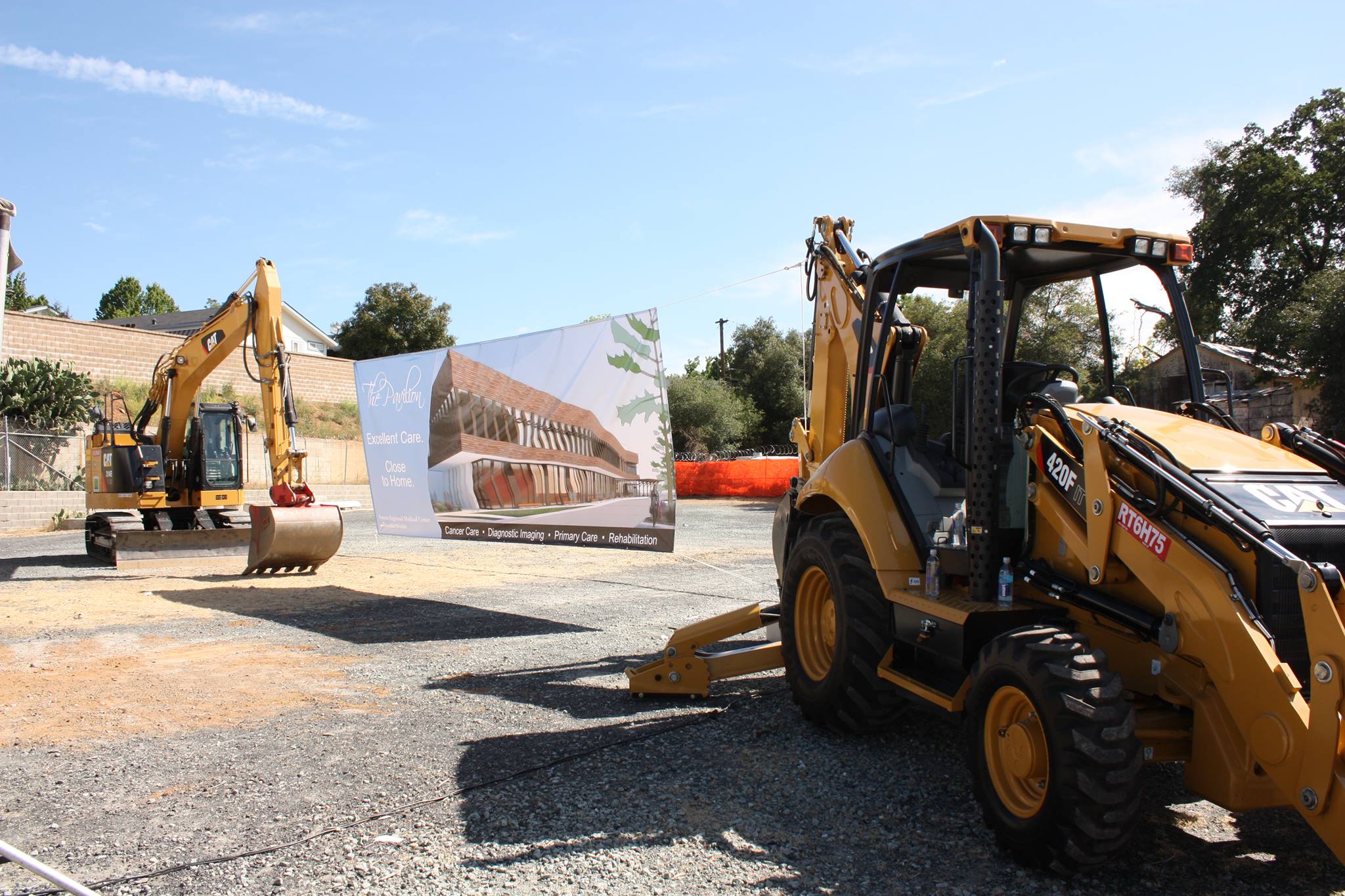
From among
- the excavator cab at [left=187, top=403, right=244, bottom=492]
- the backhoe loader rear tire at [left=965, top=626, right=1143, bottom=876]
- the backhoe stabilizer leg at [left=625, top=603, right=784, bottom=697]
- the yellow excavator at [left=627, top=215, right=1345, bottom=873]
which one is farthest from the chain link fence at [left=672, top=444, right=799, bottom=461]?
the backhoe loader rear tire at [left=965, top=626, right=1143, bottom=876]

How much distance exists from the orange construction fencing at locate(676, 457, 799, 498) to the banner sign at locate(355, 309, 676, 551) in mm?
20069

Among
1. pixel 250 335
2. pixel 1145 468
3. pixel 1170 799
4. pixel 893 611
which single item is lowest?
pixel 1170 799

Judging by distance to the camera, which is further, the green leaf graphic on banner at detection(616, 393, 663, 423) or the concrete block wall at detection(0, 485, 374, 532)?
the concrete block wall at detection(0, 485, 374, 532)

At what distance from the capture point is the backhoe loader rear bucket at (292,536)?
13.7 m

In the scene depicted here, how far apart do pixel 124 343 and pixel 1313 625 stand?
38.2 metres

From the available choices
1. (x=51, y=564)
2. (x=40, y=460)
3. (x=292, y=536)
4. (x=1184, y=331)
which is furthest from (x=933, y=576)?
(x=40, y=460)

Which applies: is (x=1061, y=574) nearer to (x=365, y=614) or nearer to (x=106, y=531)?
(x=365, y=614)

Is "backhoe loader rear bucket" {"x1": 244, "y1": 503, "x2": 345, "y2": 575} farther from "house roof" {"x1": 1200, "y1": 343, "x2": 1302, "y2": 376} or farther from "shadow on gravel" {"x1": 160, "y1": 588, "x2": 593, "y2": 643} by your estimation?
"house roof" {"x1": 1200, "y1": 343, "x2": 1302, "y2": 376}

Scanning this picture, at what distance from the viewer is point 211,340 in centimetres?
1575

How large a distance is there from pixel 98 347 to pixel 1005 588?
36579 millimetres

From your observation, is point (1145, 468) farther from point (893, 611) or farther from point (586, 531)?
point (586, 531)

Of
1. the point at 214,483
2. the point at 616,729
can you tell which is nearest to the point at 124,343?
the point at 214,483

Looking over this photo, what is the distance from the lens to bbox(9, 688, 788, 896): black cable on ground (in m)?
3.92

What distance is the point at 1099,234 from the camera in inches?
196
